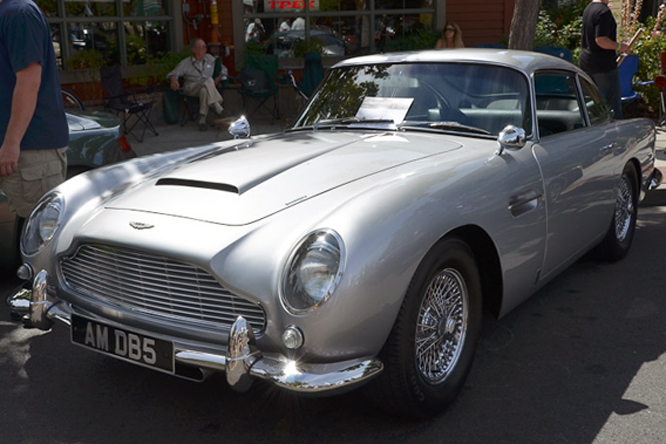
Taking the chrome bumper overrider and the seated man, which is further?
the seated man

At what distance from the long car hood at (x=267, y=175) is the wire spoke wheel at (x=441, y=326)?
0.60 m

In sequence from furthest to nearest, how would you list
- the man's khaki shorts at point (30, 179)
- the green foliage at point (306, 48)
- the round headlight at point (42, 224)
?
the green foliage at point (306, 48) < the man's khaki shorts at point (30, 179) < the round headlight at point (42, 224)

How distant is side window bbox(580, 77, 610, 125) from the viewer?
4953mm

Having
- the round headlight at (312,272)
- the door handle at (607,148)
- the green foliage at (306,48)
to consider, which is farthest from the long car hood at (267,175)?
the green foliage at (306,48)

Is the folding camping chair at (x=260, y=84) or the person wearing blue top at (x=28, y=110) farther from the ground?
the person wearing blue top at (x=28, y=110)

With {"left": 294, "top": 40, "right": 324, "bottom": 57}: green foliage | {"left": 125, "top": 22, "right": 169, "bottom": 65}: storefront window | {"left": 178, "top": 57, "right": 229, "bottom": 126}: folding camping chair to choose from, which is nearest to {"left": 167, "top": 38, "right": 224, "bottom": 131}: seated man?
{"left": 178, "top": 57, "right": 229, "bottom": 126}: folding camping chair

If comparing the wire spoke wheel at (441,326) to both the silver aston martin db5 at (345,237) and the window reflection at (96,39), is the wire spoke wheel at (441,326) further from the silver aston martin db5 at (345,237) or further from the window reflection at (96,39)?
the window reflection at (96,39)

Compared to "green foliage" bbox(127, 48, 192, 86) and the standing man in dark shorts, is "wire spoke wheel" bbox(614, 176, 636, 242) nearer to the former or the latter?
the standing man in dark shorts

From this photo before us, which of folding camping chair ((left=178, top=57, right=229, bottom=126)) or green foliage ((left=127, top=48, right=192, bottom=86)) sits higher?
green foliage ((left=127, top=48, right=192, bottom=86))

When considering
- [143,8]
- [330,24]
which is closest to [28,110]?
[143,8]

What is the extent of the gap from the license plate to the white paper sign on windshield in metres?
1.98

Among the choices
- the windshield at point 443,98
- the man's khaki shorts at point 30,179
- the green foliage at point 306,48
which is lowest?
the man's khaki shorts at point 30,179

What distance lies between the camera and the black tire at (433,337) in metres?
2.91

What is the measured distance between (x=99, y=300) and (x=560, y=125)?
9.69 ft
